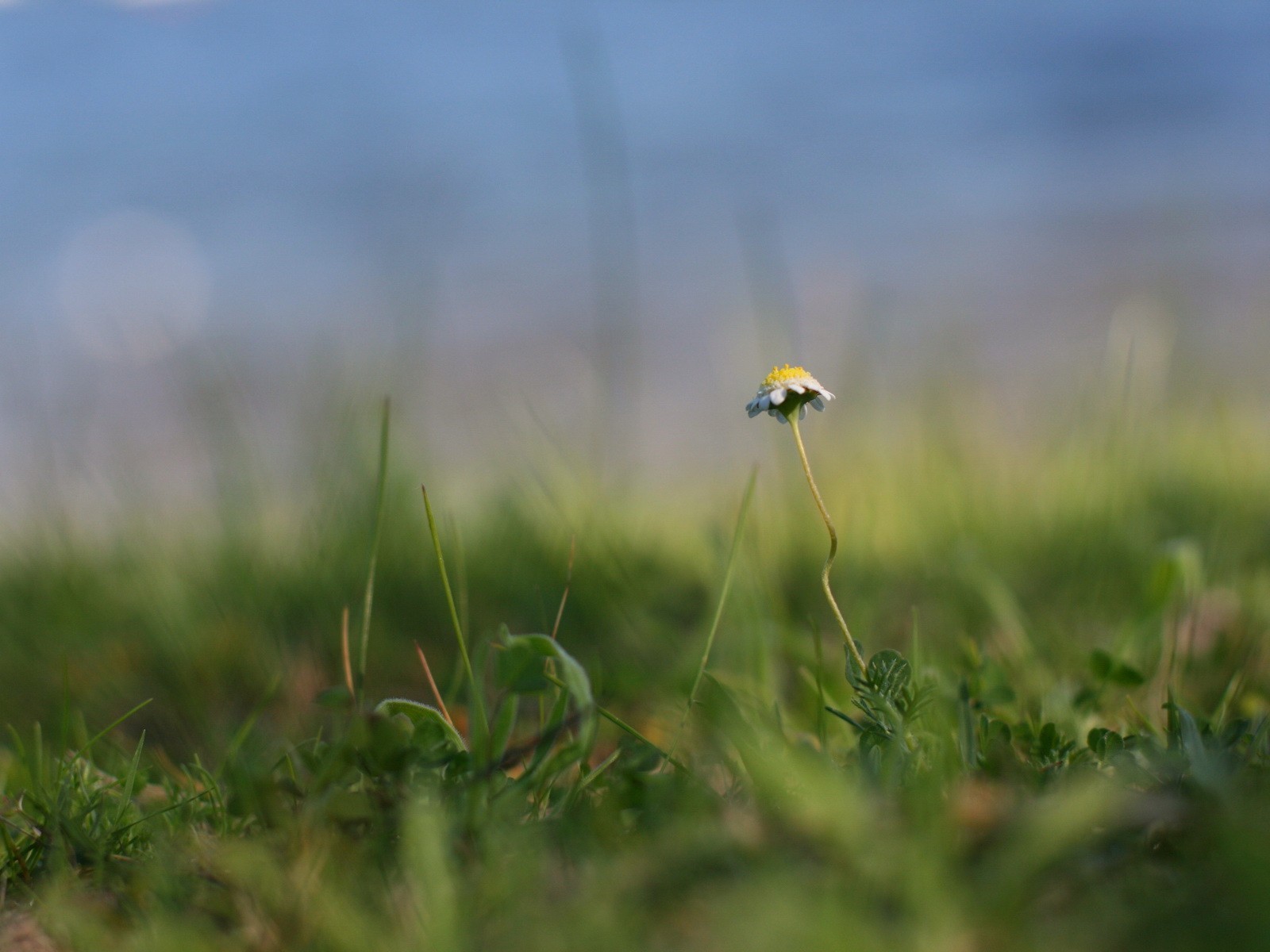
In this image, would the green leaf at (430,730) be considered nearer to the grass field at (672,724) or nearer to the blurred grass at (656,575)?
the grass field at (672,724)

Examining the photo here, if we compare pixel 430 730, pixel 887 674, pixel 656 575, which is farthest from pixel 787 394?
pixel 656 575

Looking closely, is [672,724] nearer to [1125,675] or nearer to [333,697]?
[333,697]

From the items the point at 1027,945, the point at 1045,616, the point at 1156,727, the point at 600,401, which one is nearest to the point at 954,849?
the point at 1027,945

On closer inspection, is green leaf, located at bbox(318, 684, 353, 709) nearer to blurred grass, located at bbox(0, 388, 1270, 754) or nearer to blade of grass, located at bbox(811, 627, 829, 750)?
blurred grass, located at bbox(0, 388, 1270, 754)

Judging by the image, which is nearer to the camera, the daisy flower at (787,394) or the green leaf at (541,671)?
the green leaf at (541,671)

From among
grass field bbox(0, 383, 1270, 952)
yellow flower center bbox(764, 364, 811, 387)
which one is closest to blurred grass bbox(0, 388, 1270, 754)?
grass field bbox(0, 383, 1270, 952)

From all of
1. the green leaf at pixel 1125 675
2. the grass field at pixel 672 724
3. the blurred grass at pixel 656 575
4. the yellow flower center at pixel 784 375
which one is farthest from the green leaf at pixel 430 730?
the green leaf at pixel 1125 675
